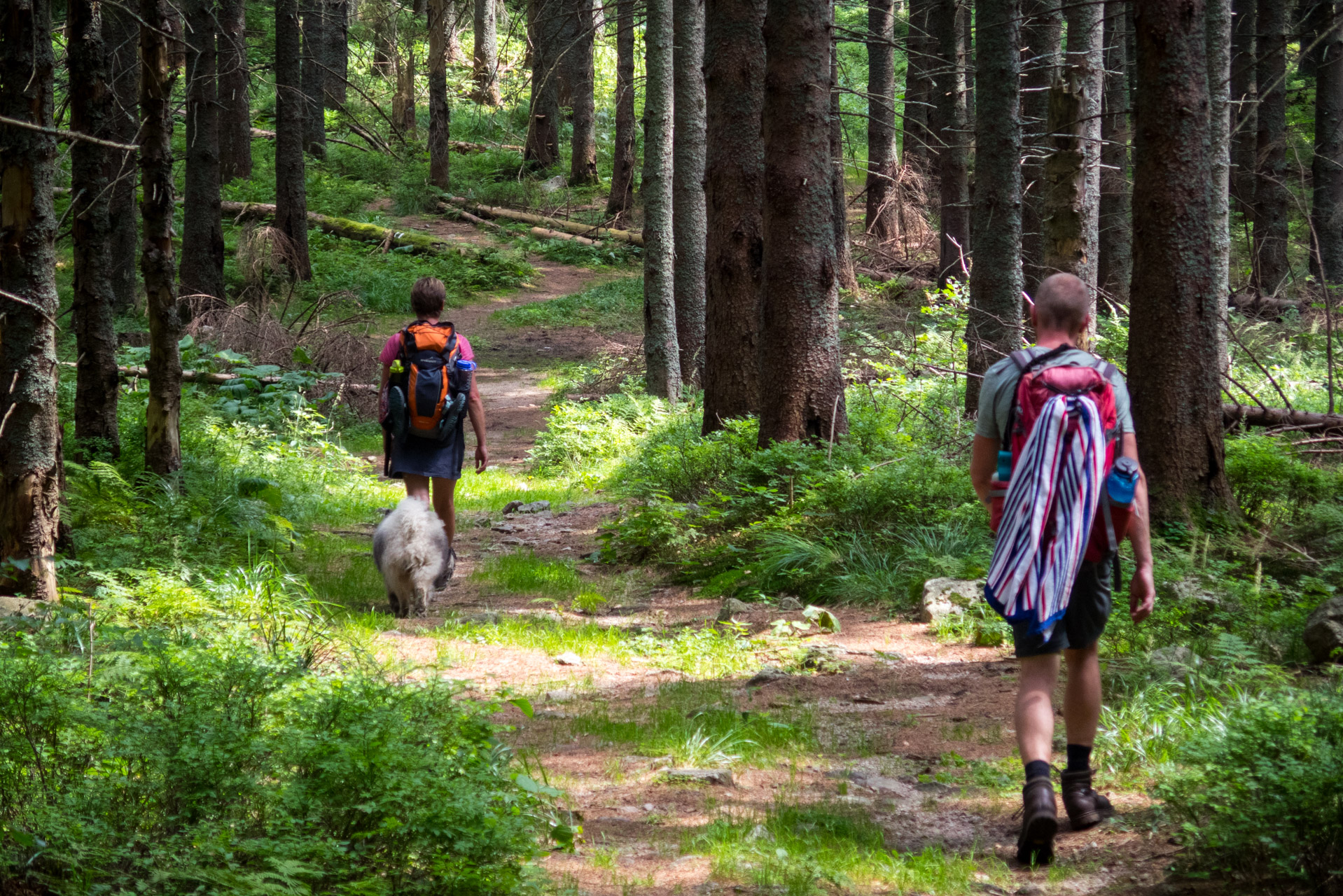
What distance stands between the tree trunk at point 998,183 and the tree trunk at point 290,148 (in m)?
12.6

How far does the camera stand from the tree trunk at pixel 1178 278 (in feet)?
22.7

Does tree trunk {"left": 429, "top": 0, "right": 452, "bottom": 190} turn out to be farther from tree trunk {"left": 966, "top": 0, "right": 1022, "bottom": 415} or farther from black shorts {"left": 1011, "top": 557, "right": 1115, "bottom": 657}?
black shorts {"left": 1011, "top": 557, "right": 1115, "bottom": 657}

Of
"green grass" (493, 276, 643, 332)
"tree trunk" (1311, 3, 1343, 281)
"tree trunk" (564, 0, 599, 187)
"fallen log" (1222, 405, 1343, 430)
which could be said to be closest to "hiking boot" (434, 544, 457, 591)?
"fallen log" (1222, 405, 1343, 430)

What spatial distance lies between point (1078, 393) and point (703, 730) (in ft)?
7.70

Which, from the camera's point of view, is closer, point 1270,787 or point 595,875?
point 1270,787

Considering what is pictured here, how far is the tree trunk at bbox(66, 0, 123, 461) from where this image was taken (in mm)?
7184

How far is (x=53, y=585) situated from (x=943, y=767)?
4.51 metres

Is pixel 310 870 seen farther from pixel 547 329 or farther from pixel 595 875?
pixel 547 329

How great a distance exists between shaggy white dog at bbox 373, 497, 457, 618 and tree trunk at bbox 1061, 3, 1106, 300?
21.1ft

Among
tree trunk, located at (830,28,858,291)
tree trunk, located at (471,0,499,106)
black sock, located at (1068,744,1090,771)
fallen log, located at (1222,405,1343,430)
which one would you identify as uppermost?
tree trunk, located at (471,0,499,106)

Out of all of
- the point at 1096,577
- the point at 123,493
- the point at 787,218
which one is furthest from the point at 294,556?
the point at 1096,577

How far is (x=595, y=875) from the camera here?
11.5 ft

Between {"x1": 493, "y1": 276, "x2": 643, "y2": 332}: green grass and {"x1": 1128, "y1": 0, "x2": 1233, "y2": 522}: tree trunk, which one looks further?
{"x1": 493, "y1": 276, "x2": 643, "y2": 332}: green grass

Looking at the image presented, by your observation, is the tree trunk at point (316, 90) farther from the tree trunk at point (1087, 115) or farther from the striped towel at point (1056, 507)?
the striped towel at point (1056, 507)
